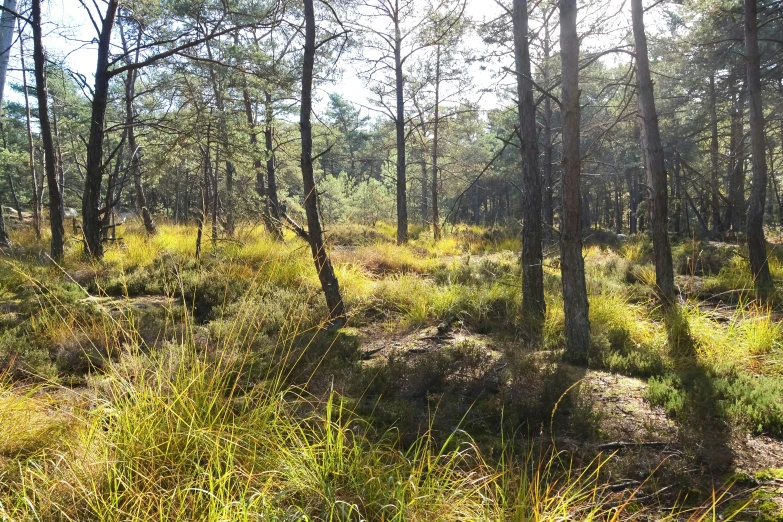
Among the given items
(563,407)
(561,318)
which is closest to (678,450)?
(563,407)

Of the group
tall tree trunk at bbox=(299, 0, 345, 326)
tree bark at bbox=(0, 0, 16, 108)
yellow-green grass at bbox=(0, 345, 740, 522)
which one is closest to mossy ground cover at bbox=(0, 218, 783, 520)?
yellow-green grass at bbox=(0, 345, 740, 522)

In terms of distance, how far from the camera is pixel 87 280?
6.62 meters

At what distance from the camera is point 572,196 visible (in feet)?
15.1

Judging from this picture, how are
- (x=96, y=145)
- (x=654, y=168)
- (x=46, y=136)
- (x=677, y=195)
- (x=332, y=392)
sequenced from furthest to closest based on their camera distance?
(x=677, y=195) → (x=46, y=136) → (x=96, y=145) → (x=654, y=168) → (x=332, y=392)

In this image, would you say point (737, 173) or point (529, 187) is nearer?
point (529, 187)

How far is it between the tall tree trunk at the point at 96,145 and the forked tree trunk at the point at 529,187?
6.49m

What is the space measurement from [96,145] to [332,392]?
7256 mm

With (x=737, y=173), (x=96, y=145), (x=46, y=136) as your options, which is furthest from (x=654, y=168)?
(x=737, y=173)

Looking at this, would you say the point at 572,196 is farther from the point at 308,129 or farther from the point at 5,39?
the point at 5,39

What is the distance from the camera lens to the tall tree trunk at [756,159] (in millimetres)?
7660

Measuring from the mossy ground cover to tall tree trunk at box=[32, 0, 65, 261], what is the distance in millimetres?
519

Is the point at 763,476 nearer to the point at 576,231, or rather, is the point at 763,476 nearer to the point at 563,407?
the point at 563,407

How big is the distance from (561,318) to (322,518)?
4.72 meters

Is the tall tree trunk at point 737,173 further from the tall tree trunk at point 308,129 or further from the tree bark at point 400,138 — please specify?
the tall tree trunk at point 308,129
